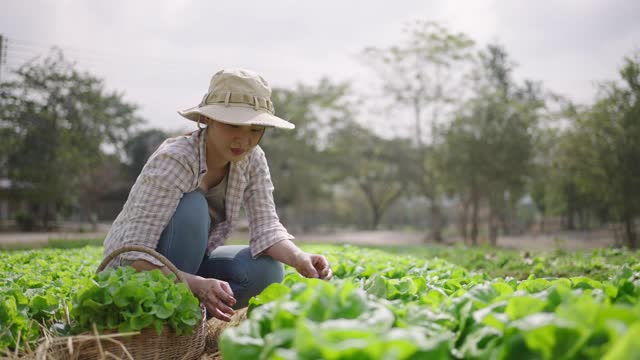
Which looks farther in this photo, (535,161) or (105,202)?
(105,202)

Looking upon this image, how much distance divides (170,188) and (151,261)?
0.42 m

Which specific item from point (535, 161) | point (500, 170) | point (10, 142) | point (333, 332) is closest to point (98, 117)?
point (10, 142)

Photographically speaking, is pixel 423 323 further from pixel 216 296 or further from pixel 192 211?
pixel 192 211

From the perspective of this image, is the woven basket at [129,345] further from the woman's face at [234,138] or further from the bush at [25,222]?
the bush at [25,222]

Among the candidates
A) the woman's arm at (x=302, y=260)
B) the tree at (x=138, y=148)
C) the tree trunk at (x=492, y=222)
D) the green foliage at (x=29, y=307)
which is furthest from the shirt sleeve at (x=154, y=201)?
the tree at (x=138, y=148)

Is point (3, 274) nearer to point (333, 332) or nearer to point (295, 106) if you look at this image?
point (333, 332)

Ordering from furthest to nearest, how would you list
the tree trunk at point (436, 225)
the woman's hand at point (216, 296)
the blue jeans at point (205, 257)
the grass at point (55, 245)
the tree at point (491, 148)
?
the tree trunk at point (436, 225) → the tree at point (491, 148) → the grass at point (55, 245) → the blue jeans at point (205, 257) → the woman's hand at point (216, 296)

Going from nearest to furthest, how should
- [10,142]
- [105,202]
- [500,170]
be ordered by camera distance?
[10,142] < [500,170] < [105,202]

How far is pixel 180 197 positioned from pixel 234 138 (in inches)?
17.7

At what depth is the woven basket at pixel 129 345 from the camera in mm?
2123

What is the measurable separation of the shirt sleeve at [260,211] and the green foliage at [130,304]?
2.85ft

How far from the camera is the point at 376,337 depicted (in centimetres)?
126

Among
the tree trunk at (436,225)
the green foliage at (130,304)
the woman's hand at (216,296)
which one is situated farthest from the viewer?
the tree trunk at (436,225)

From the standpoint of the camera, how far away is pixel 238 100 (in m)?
2.93
